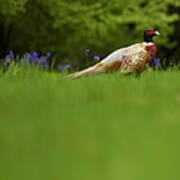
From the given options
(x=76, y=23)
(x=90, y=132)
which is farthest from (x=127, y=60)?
(x=76, y=23)

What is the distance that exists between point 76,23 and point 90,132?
11390 millimetres

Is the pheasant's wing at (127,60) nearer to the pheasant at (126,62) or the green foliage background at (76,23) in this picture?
the pheasant at (126,62)

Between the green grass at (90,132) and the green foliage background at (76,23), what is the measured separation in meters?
7.51

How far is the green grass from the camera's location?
3.46m

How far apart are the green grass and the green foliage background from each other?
7.51 metres

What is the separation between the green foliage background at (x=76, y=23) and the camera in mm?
14922

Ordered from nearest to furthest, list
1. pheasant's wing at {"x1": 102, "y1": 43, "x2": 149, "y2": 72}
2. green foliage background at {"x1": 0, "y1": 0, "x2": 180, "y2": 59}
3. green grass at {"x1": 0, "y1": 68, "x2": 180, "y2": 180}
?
green grass at {"x1": 0, "y1": 68, "x2": 180, "y2": 180} < pheasant's wing at {"x1": 102, "y1": 43, "x2": 149, "y2": 72} < green foliage background at {"x1": 0, "y1": 0, "x2": 180, "y2": 59}

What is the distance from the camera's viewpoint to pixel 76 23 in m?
15.4

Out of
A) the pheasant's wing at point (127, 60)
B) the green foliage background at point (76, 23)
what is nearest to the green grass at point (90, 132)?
the pheasant's wing at point (127, 60)

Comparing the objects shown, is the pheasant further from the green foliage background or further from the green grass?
the green foliage background

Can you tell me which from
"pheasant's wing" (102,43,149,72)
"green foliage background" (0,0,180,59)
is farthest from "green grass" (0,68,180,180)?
"green foliage background" (0,0,180,59)

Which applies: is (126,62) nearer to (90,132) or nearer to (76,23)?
(90,132)

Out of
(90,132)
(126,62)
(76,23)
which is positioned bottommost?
(90,132)

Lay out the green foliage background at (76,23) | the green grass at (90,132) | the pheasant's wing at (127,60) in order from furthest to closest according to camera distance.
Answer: the green foliage background at (76,23)
the pheasant's wing at (127,60)
the green grass at (90,132)
